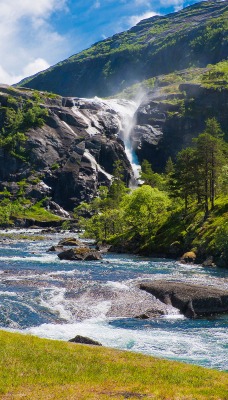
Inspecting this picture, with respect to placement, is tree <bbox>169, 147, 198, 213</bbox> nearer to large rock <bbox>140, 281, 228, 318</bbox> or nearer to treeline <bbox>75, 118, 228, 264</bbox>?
treeline <bbox>75, 118, 228, 264</bbox>

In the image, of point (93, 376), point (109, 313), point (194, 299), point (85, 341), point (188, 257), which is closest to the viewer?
point (93, 376)

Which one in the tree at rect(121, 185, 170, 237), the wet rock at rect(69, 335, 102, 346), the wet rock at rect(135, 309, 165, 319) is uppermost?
the tree at rect(121, 185, 170, 237)

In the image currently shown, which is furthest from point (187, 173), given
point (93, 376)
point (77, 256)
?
point (93, 376)

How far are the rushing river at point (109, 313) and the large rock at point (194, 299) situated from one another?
1.13 meters

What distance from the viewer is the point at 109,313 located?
1598 inches

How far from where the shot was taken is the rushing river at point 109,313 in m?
31.0

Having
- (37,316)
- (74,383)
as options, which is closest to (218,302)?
(37,316)

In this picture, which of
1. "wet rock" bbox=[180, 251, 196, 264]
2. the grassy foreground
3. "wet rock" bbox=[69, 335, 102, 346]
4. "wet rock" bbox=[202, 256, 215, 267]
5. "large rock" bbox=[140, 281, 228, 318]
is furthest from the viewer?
"wet rock" bbox=[180, 251, 196, 264]

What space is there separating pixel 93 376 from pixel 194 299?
23446 millimetres

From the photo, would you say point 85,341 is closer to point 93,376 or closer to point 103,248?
point 93,376

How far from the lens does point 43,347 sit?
24.8m

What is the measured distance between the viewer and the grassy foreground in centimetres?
1858

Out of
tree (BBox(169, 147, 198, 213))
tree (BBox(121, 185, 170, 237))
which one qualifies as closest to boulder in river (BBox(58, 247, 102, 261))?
tree (BBox(121, 185, 170, 237))

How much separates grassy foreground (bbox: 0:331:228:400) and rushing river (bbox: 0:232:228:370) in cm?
592
